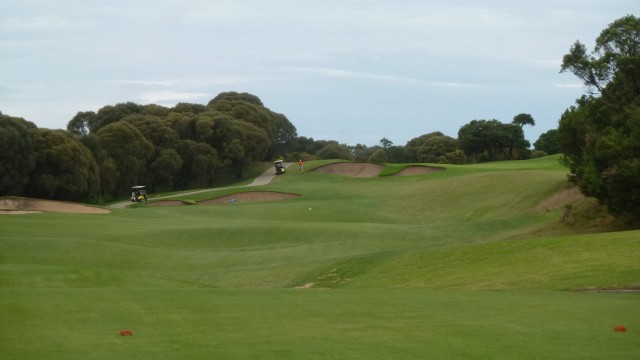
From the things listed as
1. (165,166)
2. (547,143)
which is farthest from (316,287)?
(547,143)

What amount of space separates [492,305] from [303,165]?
9348cm

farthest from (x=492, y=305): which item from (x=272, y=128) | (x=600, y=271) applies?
(x=272, y=128)

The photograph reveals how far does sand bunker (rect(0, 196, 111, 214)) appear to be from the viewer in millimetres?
58625

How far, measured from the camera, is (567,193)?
52.3 m

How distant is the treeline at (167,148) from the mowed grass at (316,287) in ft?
74.5

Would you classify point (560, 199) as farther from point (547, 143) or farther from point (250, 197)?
point (547, 143)

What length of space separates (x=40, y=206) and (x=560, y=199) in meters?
36.0

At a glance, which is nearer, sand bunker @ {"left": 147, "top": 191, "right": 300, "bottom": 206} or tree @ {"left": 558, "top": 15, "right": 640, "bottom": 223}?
tree @ {"left": 558, "top": 15, "right": 640, "bottom": 223}

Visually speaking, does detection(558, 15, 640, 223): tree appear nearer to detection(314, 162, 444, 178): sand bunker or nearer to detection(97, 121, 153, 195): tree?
detection(314, 162, 444, 178): sand bunker

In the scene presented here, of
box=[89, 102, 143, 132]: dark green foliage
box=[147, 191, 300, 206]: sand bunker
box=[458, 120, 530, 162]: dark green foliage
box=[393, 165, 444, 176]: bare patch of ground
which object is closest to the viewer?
box=[147, 191, 300, 206]: sand bunker

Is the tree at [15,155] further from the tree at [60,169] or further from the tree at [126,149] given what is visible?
the tree at [126,149]

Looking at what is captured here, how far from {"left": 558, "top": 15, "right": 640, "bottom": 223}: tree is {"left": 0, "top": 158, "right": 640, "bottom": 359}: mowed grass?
10.00ft

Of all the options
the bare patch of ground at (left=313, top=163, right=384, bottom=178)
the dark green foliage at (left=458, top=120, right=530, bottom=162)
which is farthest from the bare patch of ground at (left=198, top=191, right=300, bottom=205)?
the dark green foliage at (left=458, top=120, right=530, bottom=162)

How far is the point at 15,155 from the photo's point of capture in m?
76.6
